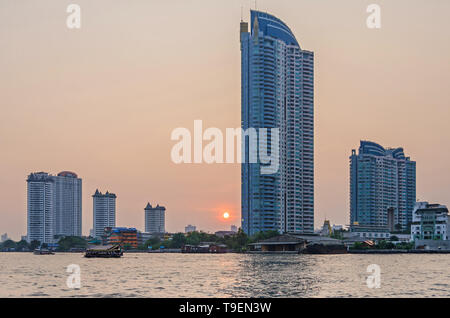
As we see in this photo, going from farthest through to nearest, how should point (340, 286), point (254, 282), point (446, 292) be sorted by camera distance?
point (254, 282), point (340, 286), point (446, 292)

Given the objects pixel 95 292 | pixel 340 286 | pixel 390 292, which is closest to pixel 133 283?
pixel 95 292
